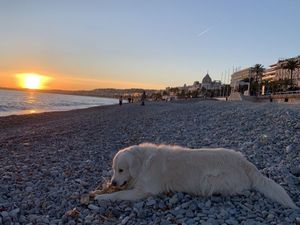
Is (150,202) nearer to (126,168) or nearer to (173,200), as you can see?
(173,200)

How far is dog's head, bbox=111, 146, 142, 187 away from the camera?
21.3 feet

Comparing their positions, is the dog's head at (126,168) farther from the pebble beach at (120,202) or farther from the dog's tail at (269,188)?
the dog's tail at (269,188)

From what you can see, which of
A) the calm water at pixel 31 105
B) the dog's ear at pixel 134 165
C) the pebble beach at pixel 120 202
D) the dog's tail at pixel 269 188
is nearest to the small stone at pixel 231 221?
the pebble beach at pixel 120 202

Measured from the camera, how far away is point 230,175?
20.3 ft

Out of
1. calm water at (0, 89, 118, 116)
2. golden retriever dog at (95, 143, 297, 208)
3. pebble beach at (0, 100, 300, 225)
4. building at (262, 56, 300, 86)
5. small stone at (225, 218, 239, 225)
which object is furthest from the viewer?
building at (262, 56, 300, 86)

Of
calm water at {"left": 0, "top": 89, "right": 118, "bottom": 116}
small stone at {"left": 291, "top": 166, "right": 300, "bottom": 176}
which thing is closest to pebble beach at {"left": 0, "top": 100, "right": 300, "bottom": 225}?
small stone at {"left": 291, "top": 166, "right": 300, "bottom": 176}

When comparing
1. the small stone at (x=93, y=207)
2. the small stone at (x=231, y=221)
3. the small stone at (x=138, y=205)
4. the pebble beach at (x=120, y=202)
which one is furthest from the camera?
the small stone at (x=93, y=207)

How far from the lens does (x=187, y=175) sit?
6219 mm

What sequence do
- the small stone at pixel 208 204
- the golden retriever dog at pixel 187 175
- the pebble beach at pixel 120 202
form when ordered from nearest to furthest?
the pebble beach at pixel 120 202 → the small stone at pixel 208 204 → the golden retriever dog at pixel 187 175

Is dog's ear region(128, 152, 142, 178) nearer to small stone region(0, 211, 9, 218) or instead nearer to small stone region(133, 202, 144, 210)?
small stone region(133, 202, 144, 210)

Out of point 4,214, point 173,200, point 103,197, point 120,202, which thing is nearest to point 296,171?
point 173,200

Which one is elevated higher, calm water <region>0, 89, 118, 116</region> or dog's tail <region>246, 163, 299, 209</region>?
dog's tail <region>246, 163, 299, 209</region>

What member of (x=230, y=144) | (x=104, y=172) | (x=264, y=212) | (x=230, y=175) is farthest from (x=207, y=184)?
(x=230, y=144)

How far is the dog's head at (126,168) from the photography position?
21.3 ft
